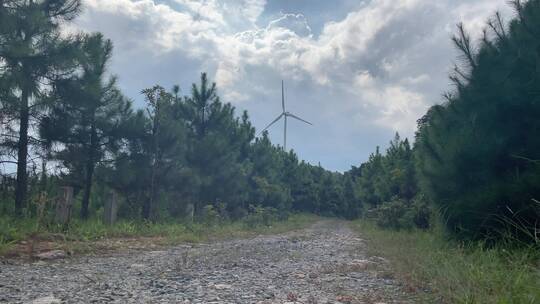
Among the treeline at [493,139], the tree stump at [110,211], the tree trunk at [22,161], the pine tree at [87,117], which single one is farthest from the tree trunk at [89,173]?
the treeline at [493,139]

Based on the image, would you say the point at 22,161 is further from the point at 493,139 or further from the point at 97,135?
the point at 493,139

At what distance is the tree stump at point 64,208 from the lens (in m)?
11.3

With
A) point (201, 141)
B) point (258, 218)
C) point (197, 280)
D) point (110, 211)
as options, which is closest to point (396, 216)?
point (258, 218)

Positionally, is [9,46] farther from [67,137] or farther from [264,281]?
[264,281]

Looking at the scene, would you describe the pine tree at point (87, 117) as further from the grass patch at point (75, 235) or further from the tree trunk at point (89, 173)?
the grass patch at point (75, 235)

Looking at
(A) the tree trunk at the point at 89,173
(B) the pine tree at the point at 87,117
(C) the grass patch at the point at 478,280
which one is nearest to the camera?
(C) the grass patch at the point at 478,280

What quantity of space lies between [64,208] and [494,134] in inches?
362

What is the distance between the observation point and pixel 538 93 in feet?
23.8

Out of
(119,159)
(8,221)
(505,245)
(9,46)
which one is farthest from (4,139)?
(505,245)

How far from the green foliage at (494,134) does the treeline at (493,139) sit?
1 centimetres

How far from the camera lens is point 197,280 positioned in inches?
243

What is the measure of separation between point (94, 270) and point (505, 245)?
5.80 metres

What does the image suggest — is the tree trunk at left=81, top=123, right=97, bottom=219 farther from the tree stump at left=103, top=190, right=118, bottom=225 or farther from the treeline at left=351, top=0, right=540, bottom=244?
the treeline at left=351, top=0, right=540, bottom=244

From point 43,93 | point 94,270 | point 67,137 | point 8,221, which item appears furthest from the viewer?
point 67,137
